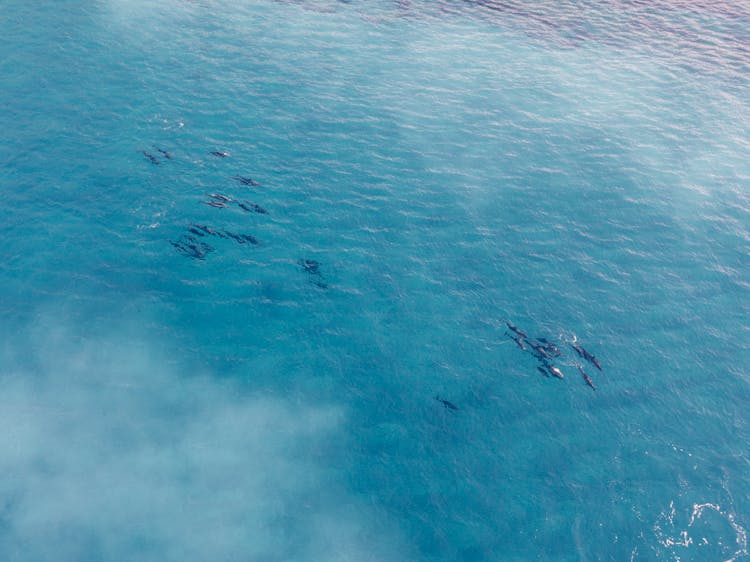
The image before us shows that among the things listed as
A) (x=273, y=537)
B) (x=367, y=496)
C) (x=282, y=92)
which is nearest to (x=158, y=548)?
(x=273, y=537)

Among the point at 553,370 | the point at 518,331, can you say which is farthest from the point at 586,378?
the point at 518,331

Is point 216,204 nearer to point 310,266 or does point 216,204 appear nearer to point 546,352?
point 310,266

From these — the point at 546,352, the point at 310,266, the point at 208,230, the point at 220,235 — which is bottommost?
the point at 546,352

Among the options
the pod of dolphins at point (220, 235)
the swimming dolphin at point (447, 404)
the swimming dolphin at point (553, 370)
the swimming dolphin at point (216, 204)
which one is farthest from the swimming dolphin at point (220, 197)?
the swimming dolphin at point (553, 370)

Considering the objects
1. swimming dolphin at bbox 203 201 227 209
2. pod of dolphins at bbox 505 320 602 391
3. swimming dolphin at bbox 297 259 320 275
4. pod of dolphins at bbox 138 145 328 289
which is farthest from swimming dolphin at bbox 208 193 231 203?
pod of dolphins at bbox 505 320 602 391

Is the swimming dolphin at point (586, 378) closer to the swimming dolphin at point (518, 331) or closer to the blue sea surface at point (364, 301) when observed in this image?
the blue sea surface at point (364, 301)

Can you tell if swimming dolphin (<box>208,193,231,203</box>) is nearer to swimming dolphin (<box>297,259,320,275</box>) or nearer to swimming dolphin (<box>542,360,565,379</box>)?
swimming dolphin (<box>297,259,320,275</box>)
